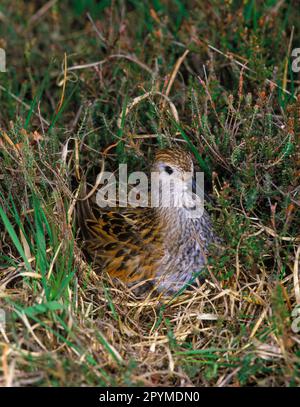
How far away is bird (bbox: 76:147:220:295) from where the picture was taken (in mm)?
4074

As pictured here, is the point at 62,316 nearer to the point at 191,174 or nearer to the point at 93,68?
the point at 191,174

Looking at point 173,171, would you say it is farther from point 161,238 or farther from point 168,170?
point 161,238

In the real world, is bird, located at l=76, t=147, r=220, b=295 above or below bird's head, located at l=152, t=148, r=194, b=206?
below

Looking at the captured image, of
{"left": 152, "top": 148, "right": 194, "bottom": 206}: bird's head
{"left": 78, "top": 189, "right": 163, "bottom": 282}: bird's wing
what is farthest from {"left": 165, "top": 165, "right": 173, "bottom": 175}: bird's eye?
{"left": 78, "top": 189, "right": 163, "bottom": 282}: bird's wing

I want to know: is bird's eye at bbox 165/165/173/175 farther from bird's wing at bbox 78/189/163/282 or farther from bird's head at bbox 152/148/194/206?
bird's wing at bbox 78/189/163/282

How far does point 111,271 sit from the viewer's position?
417 centimetres

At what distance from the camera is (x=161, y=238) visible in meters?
4.21

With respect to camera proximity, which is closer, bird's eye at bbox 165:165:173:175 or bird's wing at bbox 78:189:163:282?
bird's eye at bbox 165:165:173:175

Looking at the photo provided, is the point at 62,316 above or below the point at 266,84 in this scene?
below

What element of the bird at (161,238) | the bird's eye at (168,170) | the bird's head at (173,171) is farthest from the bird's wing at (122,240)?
the bird's eye at (168,170)

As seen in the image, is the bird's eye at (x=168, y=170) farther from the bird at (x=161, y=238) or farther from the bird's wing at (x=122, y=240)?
the bird's wing at (x=122, y=240)

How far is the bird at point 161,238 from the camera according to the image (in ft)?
13.4

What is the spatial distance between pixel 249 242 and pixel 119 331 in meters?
0.82

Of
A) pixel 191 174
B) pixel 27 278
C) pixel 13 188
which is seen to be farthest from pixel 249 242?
pixel 13 188
